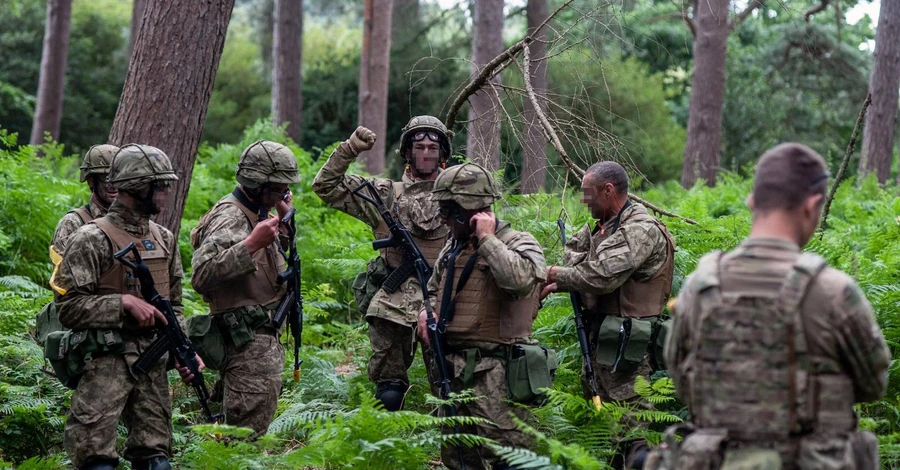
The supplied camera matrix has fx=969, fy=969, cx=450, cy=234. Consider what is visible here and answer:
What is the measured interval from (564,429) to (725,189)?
10.5 meters

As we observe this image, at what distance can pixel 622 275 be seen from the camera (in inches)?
245

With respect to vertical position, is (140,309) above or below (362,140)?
below

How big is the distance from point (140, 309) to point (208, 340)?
28.6 inches

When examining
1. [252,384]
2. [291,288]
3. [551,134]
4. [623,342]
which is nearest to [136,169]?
[291,288]

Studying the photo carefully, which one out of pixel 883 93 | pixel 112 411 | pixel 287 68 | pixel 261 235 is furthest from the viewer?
pixel 287 68

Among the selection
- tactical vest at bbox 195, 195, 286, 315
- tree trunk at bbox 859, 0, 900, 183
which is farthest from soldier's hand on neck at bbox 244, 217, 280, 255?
tree trunk at bbox 859, 0, 900, 183

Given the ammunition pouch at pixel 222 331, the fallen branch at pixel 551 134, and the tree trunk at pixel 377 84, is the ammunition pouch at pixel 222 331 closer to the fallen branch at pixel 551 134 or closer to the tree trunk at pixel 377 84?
the fallen branch at pixel 551 134

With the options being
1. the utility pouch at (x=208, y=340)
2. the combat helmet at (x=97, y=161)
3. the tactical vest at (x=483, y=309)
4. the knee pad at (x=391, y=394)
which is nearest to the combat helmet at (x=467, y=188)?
the tactical vest at (x=483, y=309)

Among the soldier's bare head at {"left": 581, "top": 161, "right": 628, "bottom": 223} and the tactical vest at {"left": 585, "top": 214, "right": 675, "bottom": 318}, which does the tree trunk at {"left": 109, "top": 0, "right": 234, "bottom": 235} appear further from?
the tactical vest at {"left": 585, "top": 214, "right": 675, "bottom": 318}

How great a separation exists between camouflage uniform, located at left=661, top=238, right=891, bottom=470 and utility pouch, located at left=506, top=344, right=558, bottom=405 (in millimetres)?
2050

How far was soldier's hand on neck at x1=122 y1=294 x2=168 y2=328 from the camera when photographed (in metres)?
5.57

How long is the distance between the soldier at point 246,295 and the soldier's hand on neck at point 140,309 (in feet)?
1.73

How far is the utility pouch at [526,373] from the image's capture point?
5578mm

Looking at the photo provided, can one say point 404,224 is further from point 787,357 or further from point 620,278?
point 787,357
